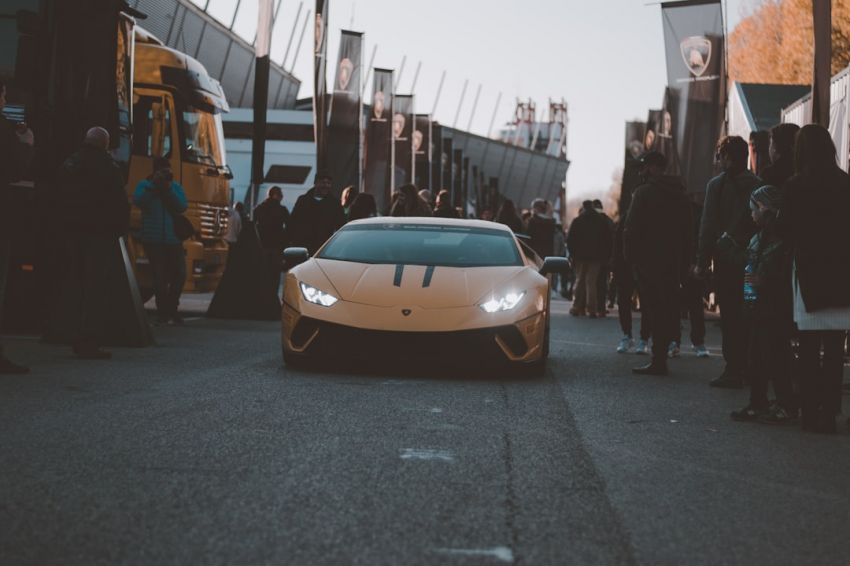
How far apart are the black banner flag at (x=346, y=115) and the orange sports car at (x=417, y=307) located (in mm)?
19462

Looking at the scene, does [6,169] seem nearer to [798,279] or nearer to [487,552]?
[798,279]

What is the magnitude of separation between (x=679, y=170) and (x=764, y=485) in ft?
54.1

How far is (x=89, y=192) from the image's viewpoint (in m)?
10.8

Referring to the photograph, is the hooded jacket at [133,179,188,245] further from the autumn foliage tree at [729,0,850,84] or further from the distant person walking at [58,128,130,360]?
the autumn foliage tree at [729,0,850,84]

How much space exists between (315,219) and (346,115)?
52.3ft

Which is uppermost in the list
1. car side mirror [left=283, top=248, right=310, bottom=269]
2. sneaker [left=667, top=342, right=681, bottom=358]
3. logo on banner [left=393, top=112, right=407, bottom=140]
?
logo on banner [left=393, top=112, right=407, bottom=140]

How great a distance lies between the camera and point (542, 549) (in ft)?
14.7

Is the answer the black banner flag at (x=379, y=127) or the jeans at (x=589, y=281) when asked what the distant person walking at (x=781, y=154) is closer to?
the jeans at (x=589, y=281)

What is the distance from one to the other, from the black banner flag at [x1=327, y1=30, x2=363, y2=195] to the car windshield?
61.4 ft

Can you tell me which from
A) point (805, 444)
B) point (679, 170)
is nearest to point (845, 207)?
point (805, 444)

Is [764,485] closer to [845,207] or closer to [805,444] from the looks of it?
[805,444]

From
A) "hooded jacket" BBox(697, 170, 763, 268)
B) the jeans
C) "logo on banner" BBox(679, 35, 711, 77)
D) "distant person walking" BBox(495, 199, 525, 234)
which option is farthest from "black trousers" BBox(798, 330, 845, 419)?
"logo on banner" BBox(679, 35, 711, 77)

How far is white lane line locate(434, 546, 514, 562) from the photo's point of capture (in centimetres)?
435

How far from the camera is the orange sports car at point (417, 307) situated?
1003cm
